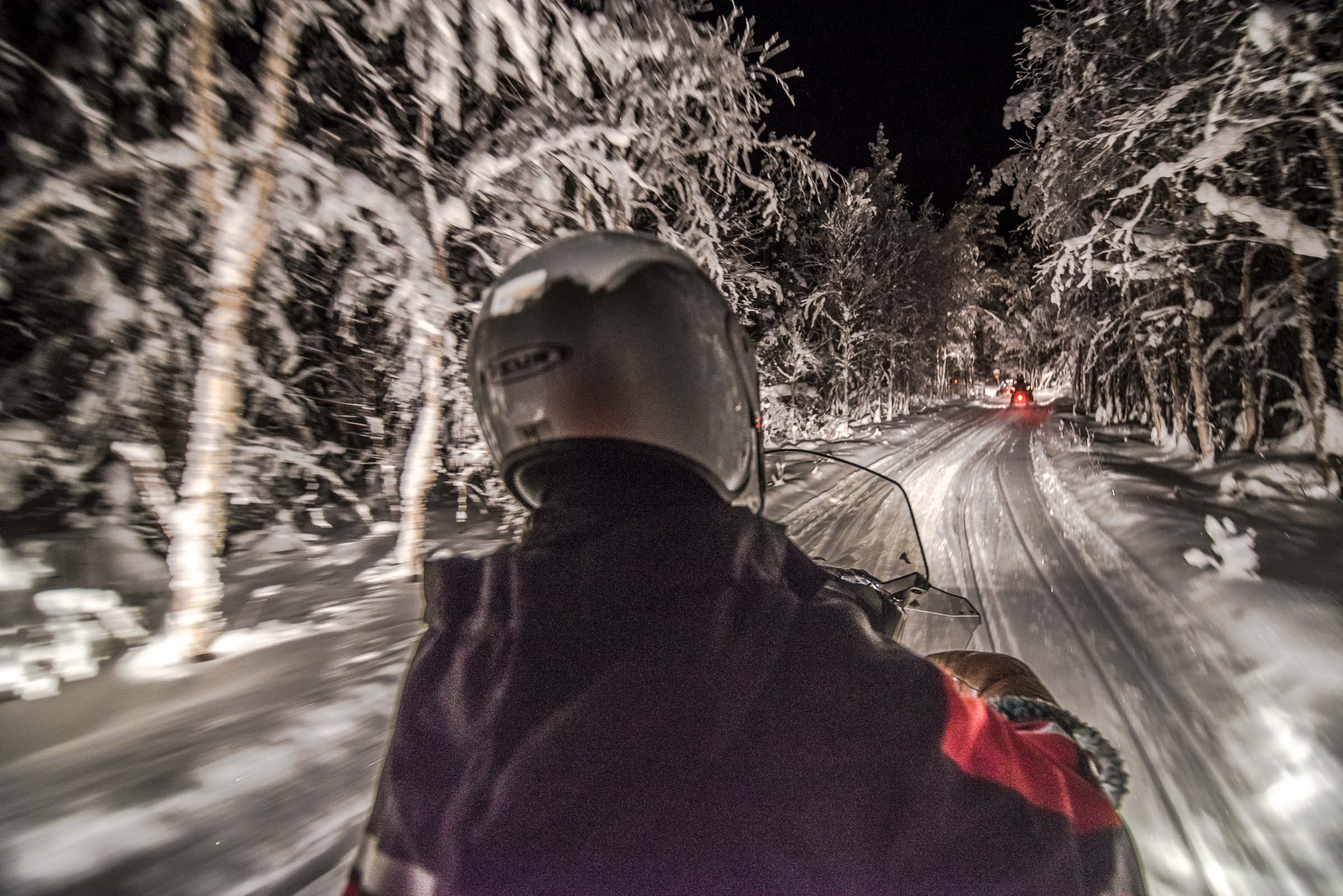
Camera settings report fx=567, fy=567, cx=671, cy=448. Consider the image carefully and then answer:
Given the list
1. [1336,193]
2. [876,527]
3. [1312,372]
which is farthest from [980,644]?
[1312,372]

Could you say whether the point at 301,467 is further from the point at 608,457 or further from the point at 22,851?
the point at 608,457

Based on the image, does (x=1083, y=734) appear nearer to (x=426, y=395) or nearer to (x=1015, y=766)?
(x=1015, y=766)

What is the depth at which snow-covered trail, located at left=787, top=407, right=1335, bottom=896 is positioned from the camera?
2414 mm

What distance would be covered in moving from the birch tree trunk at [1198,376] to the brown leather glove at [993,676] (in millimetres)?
14076

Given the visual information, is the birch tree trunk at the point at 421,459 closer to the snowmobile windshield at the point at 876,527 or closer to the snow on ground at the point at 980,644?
the snow on ground at the point at 980,644

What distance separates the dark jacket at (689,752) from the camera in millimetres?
750

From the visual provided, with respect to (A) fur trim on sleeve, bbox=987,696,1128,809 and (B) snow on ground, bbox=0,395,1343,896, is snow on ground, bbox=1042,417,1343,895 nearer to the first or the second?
(B) snow on ground, bbox=0,395,1343,896

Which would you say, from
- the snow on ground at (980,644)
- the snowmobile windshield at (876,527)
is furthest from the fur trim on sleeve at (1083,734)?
the snow on ground at (980,644)

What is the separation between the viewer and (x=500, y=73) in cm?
632

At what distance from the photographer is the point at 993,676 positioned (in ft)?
5.82

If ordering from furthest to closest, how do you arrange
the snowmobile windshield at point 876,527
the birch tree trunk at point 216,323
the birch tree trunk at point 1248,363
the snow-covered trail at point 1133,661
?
1. the birch tree trunk at point 1248,363
2. the birch tree trunk at point 216,323
3. the snow-covered trail at point 1133,661
4. the snowmobile windshield at point 876,527

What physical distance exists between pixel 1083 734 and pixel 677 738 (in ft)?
4.37

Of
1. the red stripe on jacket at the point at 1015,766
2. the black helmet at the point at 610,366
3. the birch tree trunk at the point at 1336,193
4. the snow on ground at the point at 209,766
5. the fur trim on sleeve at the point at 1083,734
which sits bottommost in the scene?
the snow on ground at the point at 209,766

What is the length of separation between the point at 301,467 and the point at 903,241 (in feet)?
87.4
